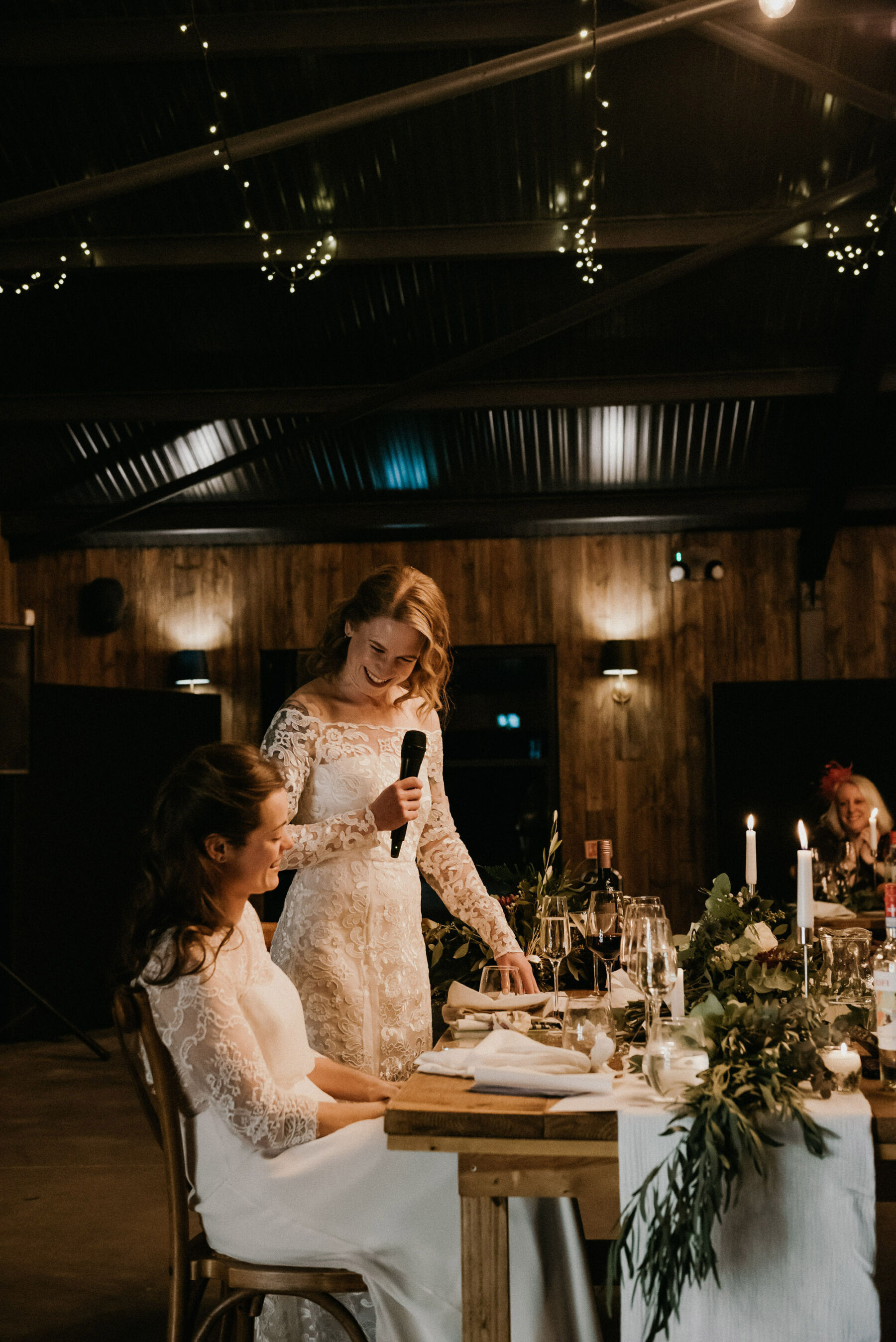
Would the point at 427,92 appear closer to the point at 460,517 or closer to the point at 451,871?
the point at 451,871

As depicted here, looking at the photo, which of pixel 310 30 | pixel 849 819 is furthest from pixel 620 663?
pixel 310 30

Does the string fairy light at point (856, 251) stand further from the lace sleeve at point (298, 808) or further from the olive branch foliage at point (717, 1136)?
the olive branch foliage at point (717, 1136)

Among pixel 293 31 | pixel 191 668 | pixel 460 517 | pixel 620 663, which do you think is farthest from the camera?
pixel 191 668

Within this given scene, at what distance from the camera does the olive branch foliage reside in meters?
1.46

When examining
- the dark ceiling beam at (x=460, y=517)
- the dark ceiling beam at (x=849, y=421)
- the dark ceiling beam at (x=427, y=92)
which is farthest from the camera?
the dark ceiling beam at (x=460, y=517)

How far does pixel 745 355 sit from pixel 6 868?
506cm

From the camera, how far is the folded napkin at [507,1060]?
1.76 metres

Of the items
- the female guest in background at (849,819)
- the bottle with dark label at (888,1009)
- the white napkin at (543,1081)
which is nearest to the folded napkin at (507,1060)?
the white napkin at (543,1081)

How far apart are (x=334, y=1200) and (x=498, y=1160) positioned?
33 cm

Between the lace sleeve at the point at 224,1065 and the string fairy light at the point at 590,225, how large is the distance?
344cm

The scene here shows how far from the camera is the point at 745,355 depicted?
21.6 feet

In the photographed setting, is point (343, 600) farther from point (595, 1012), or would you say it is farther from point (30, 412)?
point (30, 412)

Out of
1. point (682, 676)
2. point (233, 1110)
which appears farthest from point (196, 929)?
point (682, 676)

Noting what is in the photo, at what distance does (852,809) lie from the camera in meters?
5.58
